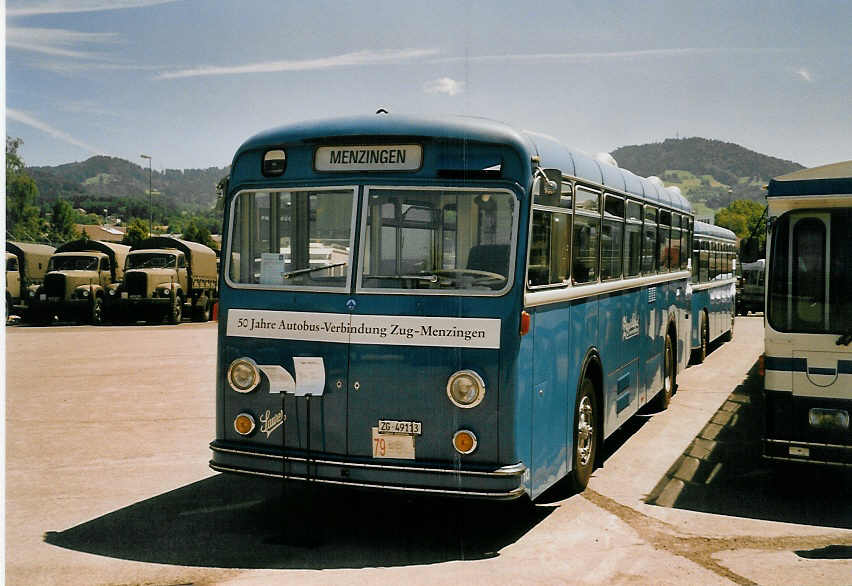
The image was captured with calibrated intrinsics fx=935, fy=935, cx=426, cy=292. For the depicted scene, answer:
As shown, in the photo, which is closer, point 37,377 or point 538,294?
point 538,294

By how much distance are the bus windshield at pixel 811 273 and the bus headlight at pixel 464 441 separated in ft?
10.5

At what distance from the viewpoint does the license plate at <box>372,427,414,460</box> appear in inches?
249

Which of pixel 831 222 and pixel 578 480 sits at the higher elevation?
pixel 831 222

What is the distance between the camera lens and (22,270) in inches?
1374

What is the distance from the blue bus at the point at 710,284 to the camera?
18.2 meters

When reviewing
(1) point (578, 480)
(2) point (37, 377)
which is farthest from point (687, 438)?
(2) point (37, 377)

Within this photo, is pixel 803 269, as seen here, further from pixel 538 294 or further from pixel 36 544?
pixel 36 544

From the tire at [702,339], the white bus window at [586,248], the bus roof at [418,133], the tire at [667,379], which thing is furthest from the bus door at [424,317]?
the tire at [702,339]

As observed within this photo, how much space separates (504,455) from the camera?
621 centimetres

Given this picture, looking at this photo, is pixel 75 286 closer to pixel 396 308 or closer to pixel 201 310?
pixel 201 310

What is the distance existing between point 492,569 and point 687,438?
5.42 m

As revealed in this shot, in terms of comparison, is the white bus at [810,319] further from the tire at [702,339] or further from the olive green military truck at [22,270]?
the olive green military truck at [22,270]

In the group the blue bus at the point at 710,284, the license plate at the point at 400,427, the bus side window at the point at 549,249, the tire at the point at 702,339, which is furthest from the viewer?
the tire at the point at 702,339

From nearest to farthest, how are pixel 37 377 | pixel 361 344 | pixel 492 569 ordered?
pixel 492 569 < pixel 361 344 < pixel 37 377
